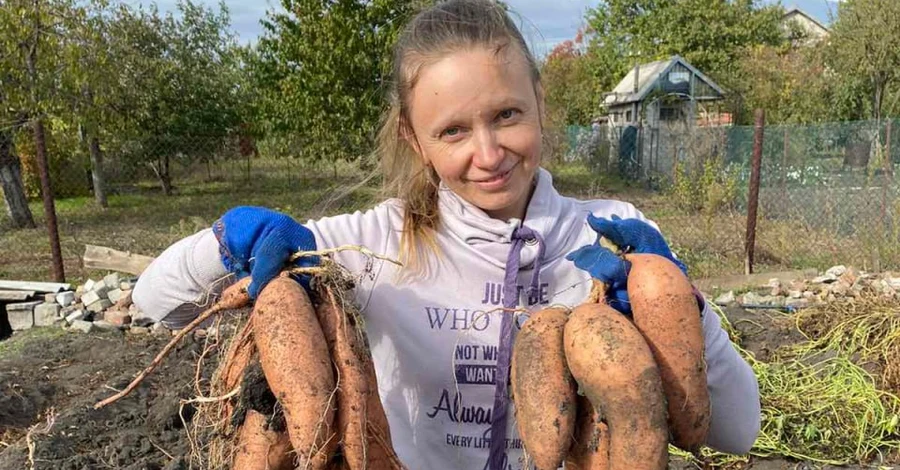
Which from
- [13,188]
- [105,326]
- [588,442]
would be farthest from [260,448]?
[13,188]

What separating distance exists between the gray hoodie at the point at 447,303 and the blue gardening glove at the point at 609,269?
0.18m

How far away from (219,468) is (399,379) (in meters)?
0.47

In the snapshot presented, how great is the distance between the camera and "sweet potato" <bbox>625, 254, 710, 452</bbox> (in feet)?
4.43

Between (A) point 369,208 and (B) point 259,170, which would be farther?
(B) point 259,170

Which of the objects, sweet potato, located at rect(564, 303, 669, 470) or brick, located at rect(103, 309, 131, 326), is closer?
sweet potato, located at rect(564, 303, 669, 470)

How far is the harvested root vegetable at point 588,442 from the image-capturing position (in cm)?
140

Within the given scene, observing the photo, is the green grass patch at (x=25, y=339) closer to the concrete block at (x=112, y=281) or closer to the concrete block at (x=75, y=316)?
the concrete block at (x=75, y=316)

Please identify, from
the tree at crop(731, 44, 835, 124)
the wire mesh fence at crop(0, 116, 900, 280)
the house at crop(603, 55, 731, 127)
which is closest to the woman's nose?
the wire mesh fence at crop(0, 116, 900, 280)

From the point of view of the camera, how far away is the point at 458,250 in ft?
5.44

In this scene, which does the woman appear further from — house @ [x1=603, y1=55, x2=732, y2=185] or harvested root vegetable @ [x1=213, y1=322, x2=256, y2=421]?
house @ [x1=603, y1=55, x2=732, y2=185]

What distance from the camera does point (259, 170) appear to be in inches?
750

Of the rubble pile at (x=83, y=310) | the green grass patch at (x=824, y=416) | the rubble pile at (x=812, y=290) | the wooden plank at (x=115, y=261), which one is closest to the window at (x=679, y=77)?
the rubble pile at (x=812, y=290)

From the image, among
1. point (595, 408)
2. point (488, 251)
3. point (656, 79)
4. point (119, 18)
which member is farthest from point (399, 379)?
point (656, 79)

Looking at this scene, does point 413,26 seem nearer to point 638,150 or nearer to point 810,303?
point 810,303
